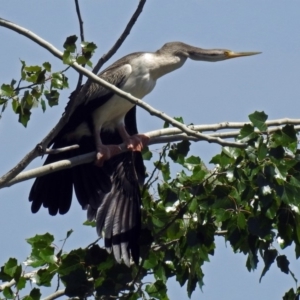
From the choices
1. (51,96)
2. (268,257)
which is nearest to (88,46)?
(51,96)

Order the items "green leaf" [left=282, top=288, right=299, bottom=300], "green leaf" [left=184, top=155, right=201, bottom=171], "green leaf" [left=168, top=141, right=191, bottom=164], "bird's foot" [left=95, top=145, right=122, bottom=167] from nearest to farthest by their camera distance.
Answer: "green leaf" [left=282, top=288, right=299, bottom=300]
"green leaf" [left=184, top=155, right=201, bottom=171]
"green leaf" [left=168, top=141, right=191, bottom=164]
"bird's foot" [left=95, top=145, right=122, bottom=167]

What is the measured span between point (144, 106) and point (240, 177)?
703mm

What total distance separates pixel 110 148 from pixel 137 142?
25cm

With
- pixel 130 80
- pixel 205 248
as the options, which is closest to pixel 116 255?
pixel 205 248

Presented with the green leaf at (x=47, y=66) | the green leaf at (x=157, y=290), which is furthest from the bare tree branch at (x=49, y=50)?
the green leaf at (x=157, y=290)

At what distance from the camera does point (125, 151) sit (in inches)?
288

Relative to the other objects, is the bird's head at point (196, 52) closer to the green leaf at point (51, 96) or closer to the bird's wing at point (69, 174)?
the bird's wing at point (69, 174)

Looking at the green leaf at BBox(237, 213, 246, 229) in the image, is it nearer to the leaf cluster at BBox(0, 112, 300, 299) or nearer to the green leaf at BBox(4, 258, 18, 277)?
the leaf cluster at BBox(0, 112, 300, 299)

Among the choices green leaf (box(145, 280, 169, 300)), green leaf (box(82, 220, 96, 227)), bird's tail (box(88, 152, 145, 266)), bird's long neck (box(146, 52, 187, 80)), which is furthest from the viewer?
bird's long neck (box(146, 52, 187, 80))

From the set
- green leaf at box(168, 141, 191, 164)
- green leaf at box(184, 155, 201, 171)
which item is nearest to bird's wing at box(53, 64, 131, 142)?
green leaf at box(168, 141, 191, 164)

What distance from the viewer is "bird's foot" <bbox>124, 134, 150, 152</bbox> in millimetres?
6780

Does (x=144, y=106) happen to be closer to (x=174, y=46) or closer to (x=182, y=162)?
(x=182, y=162)

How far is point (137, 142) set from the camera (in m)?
6.89

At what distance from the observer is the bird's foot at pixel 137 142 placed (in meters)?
6.78
